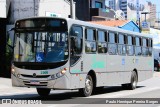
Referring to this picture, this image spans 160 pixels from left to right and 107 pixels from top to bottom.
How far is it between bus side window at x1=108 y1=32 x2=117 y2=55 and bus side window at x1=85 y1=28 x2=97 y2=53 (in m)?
1.76

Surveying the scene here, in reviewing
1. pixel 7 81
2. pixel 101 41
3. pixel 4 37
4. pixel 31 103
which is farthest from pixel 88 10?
pixel 31 103

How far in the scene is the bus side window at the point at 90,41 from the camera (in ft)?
58.7

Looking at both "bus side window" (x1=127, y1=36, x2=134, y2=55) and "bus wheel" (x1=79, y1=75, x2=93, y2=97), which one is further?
"bus side window" (x1=127, y1=36, x2=134, y2=55)

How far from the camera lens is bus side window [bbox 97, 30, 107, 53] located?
1907 centimetres

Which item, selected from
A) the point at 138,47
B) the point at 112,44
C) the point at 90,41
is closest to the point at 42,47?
the point at 90,41

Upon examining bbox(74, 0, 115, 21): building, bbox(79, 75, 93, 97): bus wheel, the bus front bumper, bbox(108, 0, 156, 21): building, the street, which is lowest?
the street

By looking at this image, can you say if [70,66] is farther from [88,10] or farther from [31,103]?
[88,10]

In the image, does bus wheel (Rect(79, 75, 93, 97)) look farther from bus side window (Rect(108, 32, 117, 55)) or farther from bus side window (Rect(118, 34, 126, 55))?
bus side window (Rect(118, 34, 126, 55))

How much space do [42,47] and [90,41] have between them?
262 centimetres

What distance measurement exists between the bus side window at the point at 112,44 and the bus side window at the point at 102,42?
534 mm

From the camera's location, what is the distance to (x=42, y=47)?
16.3m

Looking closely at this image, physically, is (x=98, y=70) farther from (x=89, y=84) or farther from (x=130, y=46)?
(x=130, y=46)

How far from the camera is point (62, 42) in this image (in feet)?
53.6

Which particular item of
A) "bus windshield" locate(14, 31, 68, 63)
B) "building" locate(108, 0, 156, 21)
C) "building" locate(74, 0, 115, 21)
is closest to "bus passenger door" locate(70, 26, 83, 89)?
"bus windshield" locate(14, 31, 68, 63)
